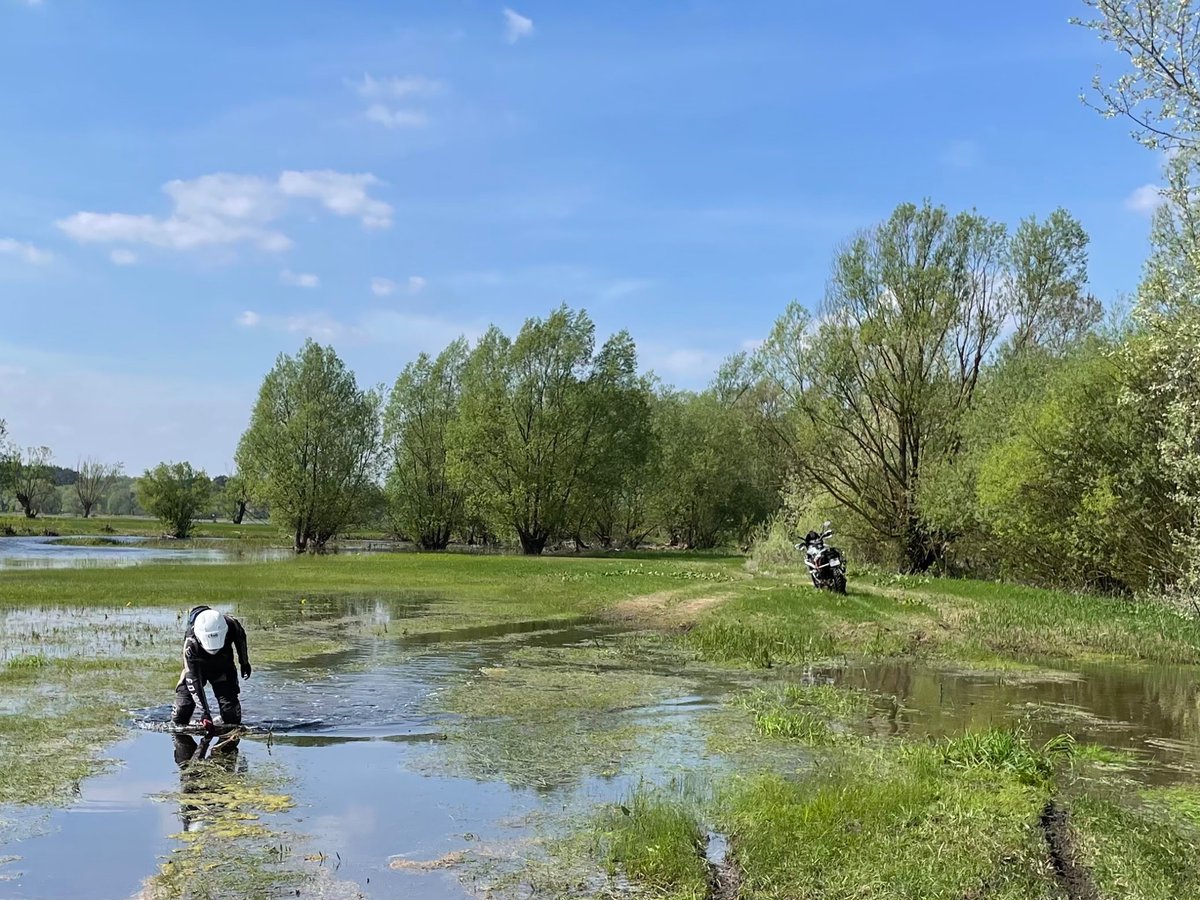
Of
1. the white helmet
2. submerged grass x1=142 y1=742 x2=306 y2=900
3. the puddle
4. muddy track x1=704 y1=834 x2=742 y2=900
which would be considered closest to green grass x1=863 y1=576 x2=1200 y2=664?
the puddle

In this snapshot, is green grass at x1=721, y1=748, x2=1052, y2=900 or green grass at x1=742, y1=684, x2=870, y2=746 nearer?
green grass at x1=721, y1=748, x2=1052, y2=900

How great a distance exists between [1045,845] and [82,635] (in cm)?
2024

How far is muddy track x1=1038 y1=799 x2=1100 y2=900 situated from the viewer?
727 centimetres

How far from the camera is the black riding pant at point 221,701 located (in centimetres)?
1273

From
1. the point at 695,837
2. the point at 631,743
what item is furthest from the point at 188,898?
the point at 631,743

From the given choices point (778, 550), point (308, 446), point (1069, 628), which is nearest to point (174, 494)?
point (308, 446)

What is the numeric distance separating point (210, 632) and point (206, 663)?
48cm

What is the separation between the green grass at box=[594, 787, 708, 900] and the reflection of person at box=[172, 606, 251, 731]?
605 centimetres

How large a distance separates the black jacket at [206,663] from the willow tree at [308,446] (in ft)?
215

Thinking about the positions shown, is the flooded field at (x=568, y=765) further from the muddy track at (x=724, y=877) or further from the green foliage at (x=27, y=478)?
the green foliage at (x=27, y=478)

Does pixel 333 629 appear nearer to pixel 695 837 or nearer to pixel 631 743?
pixel 631 743

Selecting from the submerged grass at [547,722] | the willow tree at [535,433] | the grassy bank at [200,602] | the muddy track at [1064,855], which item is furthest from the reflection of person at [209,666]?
the willow tree at [535,433]

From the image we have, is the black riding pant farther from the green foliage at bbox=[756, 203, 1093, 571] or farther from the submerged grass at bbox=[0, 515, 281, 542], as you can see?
the submerged grass at bbox=[0, 515, 281, 542]

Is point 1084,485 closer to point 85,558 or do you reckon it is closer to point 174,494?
point 85,558
